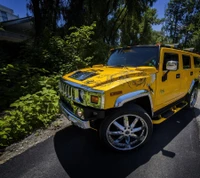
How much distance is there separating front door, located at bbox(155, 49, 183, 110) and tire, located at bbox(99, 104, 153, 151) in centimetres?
58

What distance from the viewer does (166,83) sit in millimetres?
3154

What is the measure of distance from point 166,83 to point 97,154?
203cm

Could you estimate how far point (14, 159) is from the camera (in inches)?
101

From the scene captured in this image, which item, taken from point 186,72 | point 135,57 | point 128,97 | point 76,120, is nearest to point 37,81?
point 76,120

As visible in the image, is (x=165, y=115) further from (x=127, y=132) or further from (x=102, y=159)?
(x=102, y=159)

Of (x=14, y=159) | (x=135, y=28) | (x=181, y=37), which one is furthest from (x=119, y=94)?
(x=135, y=28)

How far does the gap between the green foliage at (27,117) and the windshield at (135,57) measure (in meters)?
2.00

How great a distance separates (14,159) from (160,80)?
3.08 meters

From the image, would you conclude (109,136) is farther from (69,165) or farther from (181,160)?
(181,160)

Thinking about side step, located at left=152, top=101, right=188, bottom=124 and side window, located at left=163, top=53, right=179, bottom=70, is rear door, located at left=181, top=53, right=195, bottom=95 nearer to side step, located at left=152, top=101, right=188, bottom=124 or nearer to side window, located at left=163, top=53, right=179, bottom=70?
side window, located at left=163, top=53, right=179, bottom=70

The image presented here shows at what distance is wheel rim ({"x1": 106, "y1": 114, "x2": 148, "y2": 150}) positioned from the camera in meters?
2.60

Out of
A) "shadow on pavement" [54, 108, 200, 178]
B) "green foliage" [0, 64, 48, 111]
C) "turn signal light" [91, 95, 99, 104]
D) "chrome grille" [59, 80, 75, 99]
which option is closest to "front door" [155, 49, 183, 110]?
"shadow on pavement" [54, 108, 200, 178]

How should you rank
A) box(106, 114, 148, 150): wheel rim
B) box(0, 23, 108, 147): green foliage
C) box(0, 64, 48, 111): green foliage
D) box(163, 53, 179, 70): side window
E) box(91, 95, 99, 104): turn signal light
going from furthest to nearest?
box(0, 64, 48, 111): green foliage, box(0, 23, 108, 147): green foliage, box(163, 53, 179, 70): side window, box(106, 114, 148, 150): wheel rim, box(91, 95, 99, 104): turn signal light

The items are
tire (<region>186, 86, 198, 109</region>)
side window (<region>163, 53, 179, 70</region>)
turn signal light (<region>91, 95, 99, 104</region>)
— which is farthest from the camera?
tire (<region>186, 86, 198, 109</region>)
